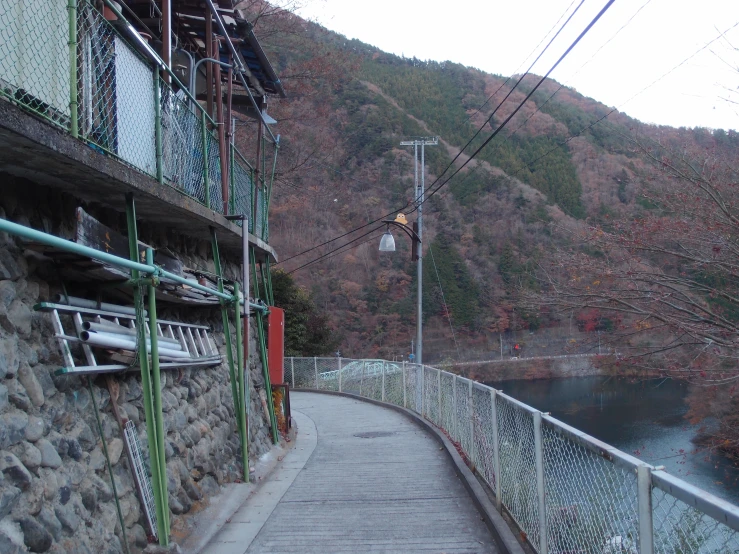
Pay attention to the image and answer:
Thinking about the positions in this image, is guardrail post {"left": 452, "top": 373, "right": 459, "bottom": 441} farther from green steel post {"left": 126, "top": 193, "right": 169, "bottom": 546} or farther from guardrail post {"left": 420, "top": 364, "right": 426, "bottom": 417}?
green steel post {"left": 126, "top": 193, "right": 169, "bottom": 546}

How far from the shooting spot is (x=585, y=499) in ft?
12.3

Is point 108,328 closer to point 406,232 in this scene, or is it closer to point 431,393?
point 431,393

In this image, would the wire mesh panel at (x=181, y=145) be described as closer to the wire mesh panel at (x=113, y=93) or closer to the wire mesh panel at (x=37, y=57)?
the wire mesh panel at (x=113, y=93)

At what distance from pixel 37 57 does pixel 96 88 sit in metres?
0.84

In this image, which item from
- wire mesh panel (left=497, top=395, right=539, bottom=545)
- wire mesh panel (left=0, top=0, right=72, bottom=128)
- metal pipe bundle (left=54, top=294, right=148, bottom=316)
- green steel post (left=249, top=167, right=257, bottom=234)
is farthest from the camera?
green steel post (left=249, top=167, right=257, bottom=234)

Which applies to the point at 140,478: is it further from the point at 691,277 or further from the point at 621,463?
the point at 691,277

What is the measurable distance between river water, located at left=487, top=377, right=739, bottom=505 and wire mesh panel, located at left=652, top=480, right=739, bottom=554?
1064 cm

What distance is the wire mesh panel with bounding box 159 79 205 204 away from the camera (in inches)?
241

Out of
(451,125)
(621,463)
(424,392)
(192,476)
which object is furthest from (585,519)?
(451,125)

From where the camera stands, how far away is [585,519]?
3660 millimetres

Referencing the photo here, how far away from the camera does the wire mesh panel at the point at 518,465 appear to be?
15.5ft

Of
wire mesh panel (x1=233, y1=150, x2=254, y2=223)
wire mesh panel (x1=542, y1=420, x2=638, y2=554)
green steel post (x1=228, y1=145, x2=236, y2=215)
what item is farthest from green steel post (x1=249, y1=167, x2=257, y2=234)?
wire mesh panel (x1=542, y1=420, x2=638, y2=554)

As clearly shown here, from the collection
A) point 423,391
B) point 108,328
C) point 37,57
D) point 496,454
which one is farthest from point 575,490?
point 423,391

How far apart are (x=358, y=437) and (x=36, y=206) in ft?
27.9
